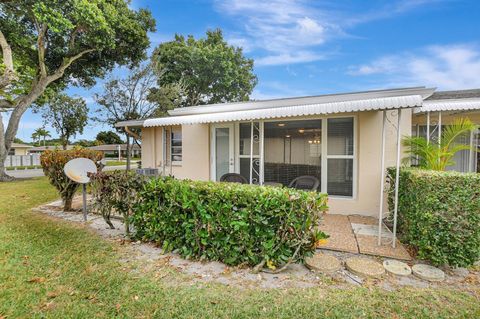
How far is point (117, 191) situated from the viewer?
5801mm

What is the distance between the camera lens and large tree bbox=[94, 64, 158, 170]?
74.4 ft

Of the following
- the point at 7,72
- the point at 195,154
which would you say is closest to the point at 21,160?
the point at 7,72

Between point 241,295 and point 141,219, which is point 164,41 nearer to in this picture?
point 141,219

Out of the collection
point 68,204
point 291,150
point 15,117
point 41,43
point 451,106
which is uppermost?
point 41,43

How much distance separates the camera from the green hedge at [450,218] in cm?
397

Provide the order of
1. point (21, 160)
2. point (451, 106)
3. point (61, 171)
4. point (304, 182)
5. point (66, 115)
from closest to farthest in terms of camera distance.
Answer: point (451, 106), point (61, 171), point (304, 182), point (21, 160), point (66, 115)

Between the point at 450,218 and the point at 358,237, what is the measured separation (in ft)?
6.85

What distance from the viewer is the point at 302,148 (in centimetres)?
859

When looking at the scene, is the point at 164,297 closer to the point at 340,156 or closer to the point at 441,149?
the point at 340,156

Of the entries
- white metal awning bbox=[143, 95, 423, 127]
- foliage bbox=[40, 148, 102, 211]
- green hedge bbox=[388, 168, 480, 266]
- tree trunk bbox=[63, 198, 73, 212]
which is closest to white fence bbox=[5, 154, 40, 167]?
foliage bbox=[40, 148, 102, 211]

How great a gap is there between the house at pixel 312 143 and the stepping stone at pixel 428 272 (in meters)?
2.94

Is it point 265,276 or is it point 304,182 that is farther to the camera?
point 304,182

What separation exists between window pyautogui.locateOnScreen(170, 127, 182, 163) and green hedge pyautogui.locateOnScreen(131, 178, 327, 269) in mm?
7605

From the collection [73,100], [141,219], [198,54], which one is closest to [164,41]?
[198,54]
